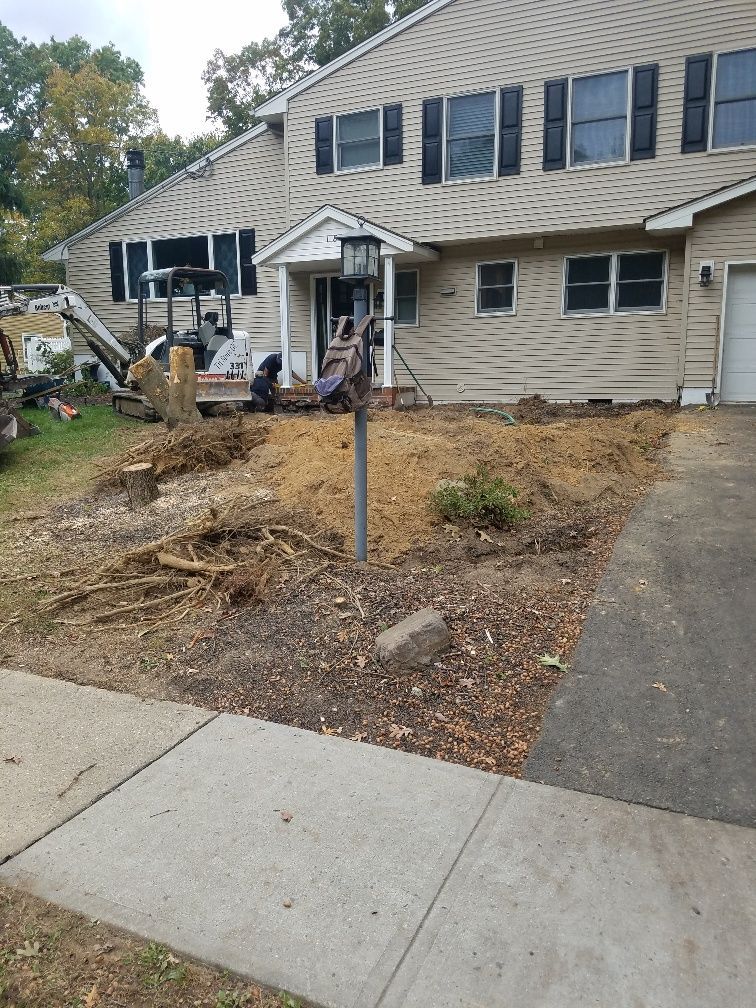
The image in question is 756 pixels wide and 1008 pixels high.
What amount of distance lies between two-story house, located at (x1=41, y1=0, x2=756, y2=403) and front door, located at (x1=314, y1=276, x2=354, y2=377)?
43mm

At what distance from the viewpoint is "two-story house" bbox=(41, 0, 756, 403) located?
43.3 feet

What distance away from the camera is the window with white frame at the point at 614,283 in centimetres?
1427

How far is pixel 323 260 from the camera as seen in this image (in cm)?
1561

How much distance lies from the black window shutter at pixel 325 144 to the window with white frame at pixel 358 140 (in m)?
0.13

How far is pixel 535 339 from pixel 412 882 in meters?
13.7

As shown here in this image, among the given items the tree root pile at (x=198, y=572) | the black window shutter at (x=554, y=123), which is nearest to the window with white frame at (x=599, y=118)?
the black window shutter at (x=554, y=123)

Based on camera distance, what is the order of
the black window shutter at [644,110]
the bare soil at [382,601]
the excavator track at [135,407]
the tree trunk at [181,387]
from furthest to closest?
the excavator track at [135,407] → the black window shutter at [644,110] → the tree trunk at [181,387] → the bare soil at [382,601]

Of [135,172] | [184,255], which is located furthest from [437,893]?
[135,172]

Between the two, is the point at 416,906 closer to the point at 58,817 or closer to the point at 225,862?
the point at 225,862

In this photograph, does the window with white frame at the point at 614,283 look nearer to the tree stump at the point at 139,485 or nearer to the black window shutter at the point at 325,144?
the black window shutter at the point at 325,144

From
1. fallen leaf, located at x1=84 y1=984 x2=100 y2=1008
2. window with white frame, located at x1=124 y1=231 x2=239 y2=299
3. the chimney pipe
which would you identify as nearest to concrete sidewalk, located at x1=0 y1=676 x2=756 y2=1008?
fallen leaf, located at x1=84 y1=984 x2=100 y2=1008

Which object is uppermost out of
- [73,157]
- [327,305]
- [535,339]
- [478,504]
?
[73,157]

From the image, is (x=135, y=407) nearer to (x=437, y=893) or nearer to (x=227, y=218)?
(x=227, y=218)

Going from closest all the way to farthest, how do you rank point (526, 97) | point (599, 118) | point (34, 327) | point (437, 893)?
1. point (437, 893)
2. point (599, 118)
3. point (526, 97)
4. point (34, 327)
